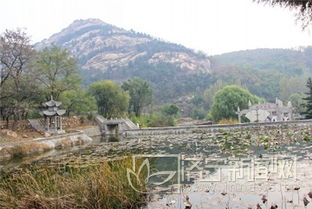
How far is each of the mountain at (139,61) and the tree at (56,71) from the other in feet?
127

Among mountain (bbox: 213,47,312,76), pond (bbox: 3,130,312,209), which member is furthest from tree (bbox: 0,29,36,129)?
mountain (bbox: 213,47,312,76)

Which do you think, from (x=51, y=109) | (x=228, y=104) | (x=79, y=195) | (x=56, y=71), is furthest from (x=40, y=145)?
(x=228, y=104)

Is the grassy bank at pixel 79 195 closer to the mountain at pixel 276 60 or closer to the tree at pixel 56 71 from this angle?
the tree at pixel 56 71

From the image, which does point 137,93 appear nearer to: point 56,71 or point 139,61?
point 56,71

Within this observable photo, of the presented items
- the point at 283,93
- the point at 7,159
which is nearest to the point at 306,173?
the point at 7,159

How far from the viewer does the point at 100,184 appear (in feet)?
16.8

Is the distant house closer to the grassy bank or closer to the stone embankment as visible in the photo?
the stone embankment

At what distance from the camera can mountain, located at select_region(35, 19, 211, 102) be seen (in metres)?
83.9

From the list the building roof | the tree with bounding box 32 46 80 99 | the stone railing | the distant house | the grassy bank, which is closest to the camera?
the grassy bank

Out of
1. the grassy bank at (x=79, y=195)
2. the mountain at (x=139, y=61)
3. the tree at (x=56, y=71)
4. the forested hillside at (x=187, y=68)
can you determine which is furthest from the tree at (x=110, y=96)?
the grassy bank at (x=79, y=195)

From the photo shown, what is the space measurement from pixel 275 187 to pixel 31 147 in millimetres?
16079

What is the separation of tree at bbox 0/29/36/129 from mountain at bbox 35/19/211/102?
46.7 m

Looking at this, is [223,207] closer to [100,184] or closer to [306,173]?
[100,184]

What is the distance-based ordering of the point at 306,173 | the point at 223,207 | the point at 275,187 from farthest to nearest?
1. the point at 306,173
2. the point at 275,187
3. the point at 223,207
